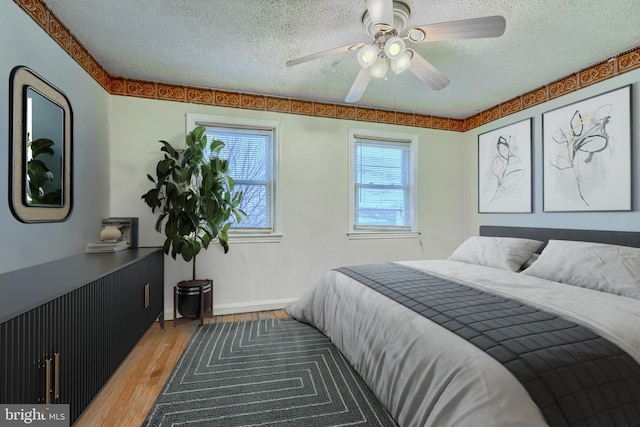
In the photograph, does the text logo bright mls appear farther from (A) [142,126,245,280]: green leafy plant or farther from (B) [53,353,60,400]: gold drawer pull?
(A) [142,126,245,280]: green leafy plant

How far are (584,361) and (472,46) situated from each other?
7.44 feet

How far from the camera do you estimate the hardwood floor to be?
1636 millimetres

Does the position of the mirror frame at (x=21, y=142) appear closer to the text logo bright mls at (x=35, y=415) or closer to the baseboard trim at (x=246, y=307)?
the text logo bright mls at (x=35, y=415)

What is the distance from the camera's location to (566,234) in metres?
2.83

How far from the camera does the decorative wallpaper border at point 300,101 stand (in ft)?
7.18

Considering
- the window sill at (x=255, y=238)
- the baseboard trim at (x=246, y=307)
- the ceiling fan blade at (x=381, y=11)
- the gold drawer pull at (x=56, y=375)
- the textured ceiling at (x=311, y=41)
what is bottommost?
the baseboard trim at (x=246, y=307)

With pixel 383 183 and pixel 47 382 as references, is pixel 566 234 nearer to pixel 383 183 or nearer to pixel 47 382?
pixel 383 183

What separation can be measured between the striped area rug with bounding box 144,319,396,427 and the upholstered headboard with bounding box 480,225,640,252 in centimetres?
234

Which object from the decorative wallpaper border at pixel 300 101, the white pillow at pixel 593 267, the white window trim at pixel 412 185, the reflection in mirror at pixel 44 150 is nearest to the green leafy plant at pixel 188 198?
the decorative wallpaper border at pixel 300 101

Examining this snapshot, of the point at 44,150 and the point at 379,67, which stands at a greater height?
the point at 379,67

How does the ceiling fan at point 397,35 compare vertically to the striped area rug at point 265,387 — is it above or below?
above

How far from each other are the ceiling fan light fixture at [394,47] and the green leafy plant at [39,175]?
7.12 ft

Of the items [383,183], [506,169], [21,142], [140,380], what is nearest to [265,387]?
[140,380]

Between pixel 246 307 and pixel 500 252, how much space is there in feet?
8.59
